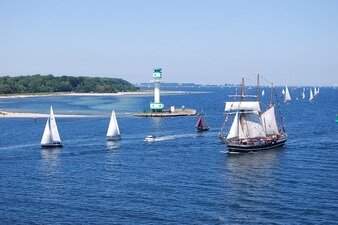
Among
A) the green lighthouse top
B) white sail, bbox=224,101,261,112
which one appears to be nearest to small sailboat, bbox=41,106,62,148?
white sail, bbox=224,101,261,112

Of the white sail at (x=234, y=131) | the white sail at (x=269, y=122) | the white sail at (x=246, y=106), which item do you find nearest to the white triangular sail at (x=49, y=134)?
the white sail at (x=234, y=131)

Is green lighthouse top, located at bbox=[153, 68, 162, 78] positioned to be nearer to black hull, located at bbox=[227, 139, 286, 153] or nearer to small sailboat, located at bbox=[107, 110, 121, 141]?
small sailboat, located at bbox=[107, 110, 121, 141]

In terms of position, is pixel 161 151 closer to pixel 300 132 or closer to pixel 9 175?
pixel 9 175

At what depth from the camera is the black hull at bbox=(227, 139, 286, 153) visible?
101m

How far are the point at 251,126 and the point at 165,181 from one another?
1703 inches

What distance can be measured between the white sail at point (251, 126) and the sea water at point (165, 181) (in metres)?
5.91

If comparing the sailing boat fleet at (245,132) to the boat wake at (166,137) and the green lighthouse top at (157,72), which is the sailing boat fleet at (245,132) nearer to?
the boat wake at (166,137)

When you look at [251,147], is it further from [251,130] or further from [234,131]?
[251,130]

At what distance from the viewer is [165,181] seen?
73250 millimetres

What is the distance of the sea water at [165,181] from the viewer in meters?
57.6

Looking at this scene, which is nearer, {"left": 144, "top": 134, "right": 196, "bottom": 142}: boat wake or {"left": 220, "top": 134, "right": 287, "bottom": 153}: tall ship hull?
{"left": 220, "top": 134, "right": 287, "bottom": 153}: tall ship hull

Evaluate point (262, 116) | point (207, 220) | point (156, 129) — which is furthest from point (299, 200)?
point (156, 129)

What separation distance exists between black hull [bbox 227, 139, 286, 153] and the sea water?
8.60ft

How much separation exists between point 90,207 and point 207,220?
532 inches
